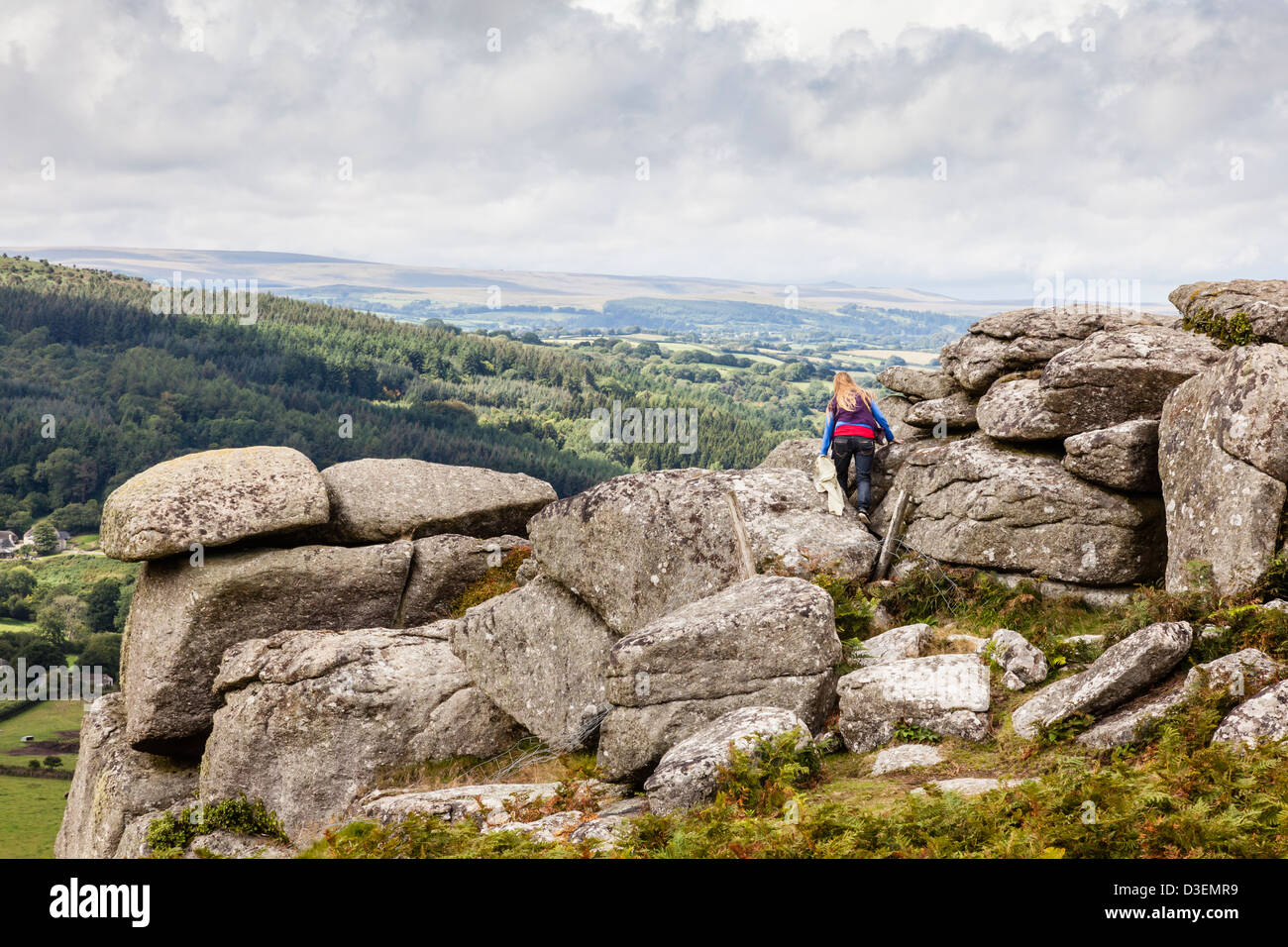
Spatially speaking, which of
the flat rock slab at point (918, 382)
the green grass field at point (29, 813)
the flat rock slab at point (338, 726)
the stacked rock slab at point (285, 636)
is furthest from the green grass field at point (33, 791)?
the flat rock slab at point (918, 382)

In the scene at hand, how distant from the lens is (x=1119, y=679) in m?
12.0

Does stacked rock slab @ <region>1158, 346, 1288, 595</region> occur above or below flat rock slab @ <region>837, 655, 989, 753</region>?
above

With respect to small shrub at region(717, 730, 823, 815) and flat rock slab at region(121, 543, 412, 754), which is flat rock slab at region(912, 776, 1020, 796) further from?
flat rock slab at region(121, 543, 412, 754)

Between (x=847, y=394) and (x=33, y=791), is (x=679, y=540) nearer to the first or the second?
(x=847, y=394)

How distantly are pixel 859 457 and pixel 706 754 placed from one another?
10192 millimetres

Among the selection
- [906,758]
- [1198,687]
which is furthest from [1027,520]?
[906,758]

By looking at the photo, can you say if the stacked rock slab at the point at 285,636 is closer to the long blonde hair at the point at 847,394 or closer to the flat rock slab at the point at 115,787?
the flat rock slab at the point at 115,787

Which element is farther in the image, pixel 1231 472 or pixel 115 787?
pixel 115 787

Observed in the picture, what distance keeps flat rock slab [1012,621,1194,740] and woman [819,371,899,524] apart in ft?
27.1

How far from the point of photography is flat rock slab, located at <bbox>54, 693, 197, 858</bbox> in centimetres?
2297

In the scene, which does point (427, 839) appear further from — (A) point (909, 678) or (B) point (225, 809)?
(B) point (225, 809)

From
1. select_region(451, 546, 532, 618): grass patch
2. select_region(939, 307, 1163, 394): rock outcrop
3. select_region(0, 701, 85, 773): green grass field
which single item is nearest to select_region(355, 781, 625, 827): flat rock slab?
select_region(451, 546, 532, 618): grass patch
